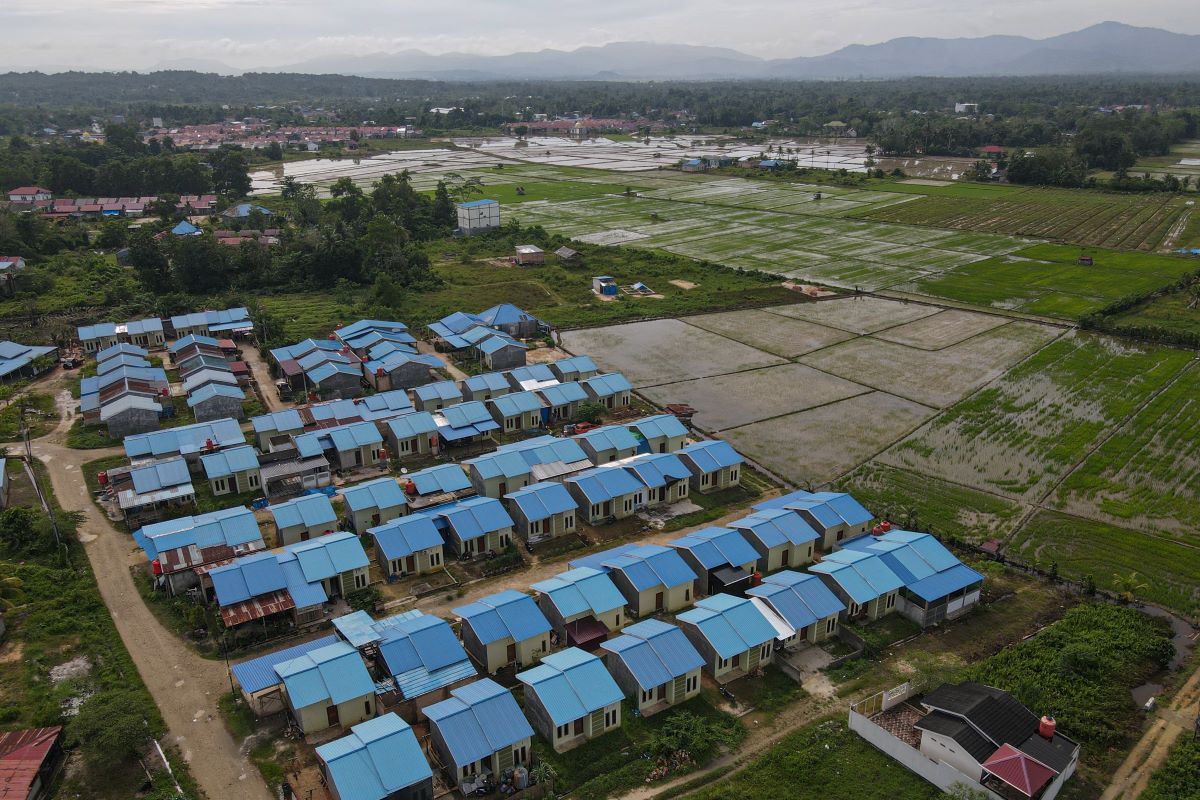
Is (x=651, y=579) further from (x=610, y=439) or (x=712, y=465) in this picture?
(x=610, y=439)

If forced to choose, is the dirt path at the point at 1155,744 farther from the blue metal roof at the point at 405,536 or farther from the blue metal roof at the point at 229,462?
the blue metal roof at the point at 229,462

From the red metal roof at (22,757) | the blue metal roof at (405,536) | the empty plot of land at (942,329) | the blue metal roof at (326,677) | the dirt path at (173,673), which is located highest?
the empty plot of land at (942,329)

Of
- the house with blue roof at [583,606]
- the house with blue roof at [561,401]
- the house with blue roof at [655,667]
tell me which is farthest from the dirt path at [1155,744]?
the house with blue roof at [561,401]

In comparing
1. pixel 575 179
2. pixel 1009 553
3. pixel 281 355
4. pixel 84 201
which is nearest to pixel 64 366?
pixel 281 355

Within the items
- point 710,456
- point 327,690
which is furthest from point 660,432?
point 327,690

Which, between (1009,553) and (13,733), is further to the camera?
(1009,553)

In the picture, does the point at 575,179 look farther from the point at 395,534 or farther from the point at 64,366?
the point at 395,534

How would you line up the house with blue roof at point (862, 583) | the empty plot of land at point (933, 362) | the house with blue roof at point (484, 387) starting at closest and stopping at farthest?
the house with blue roof at point (862, 583) → the house with blue roof at point (484, 387) → the empty plot of land at point (933, 362)
